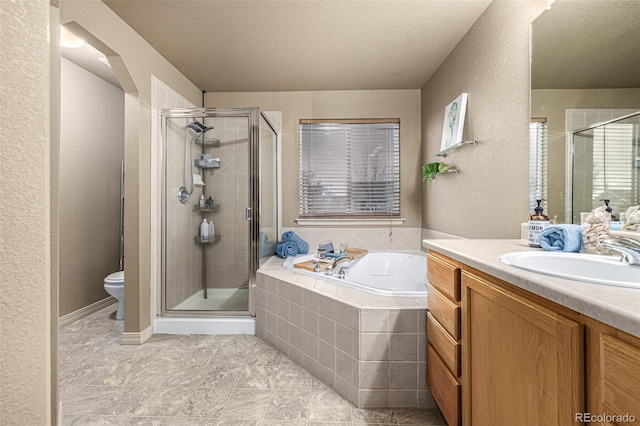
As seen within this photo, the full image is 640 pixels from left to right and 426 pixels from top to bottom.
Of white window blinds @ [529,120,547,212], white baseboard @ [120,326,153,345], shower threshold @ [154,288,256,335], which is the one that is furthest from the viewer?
shower threshold @ [154,288,256,335]

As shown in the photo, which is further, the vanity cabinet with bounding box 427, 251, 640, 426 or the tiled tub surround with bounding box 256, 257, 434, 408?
the tiled tub surround with bounding box 256, 257, 434, 408

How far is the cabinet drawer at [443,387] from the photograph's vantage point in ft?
3.73

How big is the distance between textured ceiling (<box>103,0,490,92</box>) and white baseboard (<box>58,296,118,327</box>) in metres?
2.43

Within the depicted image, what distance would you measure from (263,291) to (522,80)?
217cm

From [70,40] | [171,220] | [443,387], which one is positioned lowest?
[443,387]

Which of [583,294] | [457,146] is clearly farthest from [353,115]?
[583,294]

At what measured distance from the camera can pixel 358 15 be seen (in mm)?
1995

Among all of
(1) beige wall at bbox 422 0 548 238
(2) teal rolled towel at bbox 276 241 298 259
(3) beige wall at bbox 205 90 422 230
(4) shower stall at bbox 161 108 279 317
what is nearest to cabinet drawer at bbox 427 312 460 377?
(1) beige wall at bbox 422 0 548 238

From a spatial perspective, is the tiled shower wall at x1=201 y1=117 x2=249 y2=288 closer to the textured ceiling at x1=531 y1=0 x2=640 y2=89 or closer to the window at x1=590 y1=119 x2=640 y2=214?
the textured ceiling at x1=531 y1=0 x2=640 y2=89

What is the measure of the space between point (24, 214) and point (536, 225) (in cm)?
→ 169

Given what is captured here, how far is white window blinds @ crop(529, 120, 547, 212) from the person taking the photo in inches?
57.3

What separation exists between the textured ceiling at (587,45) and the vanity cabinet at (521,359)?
3.09 feet

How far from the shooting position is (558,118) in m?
1.37

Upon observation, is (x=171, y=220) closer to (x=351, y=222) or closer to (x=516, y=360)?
(x=351, y=222)
